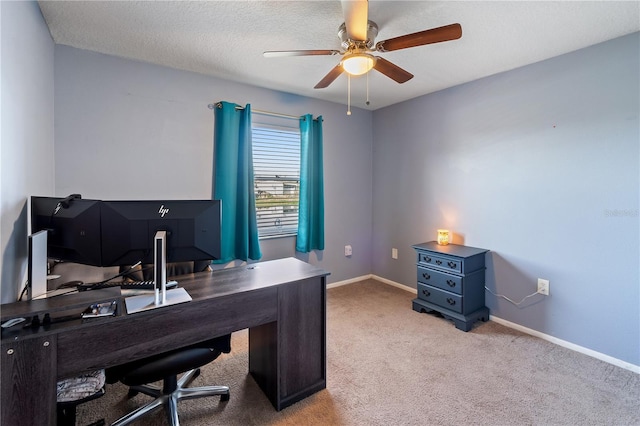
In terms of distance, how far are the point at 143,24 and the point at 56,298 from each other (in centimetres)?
184

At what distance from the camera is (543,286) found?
8.32 ft

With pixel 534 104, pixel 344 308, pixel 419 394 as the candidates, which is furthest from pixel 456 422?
pixel 534 104

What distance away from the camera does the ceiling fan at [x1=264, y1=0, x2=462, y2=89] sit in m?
1.53

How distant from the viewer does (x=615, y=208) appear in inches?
84.9

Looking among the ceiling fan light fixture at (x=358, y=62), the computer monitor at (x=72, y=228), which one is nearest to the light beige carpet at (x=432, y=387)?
the computer monitor at (x=72, y=228)

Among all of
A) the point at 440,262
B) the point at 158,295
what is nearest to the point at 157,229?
the point at 158,295

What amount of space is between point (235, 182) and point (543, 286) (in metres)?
3.04

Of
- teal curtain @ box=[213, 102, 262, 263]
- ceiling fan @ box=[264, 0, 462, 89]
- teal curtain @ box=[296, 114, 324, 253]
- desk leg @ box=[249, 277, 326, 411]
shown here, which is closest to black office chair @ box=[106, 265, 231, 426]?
desk leg @ box=[249, 277, 326, 411]

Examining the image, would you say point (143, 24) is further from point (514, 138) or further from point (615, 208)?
point (615, 208)

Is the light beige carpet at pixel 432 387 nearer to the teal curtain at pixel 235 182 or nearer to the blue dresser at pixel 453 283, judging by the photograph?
the blue dresser at pixel 453 283

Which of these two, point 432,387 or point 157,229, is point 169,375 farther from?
point 432,387

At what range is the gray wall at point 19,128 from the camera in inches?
51.4

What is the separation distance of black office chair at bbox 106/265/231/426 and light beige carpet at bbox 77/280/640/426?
97 mm

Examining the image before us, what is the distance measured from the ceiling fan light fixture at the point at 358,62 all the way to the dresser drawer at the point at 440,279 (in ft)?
6.68
